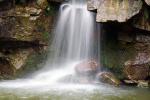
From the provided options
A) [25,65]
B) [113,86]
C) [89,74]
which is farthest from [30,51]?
[113,86]

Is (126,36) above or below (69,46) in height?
above

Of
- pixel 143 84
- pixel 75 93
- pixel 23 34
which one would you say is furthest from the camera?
pixel 23 34

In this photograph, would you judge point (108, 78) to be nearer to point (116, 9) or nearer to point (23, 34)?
point (116, 9)

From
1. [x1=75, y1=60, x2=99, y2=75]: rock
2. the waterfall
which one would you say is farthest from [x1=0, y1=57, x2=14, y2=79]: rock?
[x1=75, y1=60, x2=99, y2=75]: rock

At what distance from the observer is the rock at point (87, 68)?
16.1 meters

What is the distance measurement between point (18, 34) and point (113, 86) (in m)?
5.25

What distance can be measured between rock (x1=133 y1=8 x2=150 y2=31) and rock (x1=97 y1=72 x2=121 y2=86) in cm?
242

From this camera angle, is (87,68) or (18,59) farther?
(18,59)

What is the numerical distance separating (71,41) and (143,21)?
3897 mm

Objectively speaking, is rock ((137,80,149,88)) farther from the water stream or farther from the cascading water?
the cascading water

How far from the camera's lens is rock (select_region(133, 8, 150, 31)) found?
15867 mm

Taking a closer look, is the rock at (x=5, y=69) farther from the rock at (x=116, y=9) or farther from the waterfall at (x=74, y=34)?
the rock at (x=116, y=9)

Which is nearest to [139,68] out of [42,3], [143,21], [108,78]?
[108,78]

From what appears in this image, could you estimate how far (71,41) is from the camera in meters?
18.1
